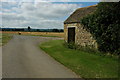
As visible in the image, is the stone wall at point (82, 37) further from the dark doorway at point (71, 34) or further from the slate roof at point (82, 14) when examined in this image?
the dark doorway at point (71, 34)

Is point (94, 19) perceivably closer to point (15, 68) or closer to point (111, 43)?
point (111, 43)

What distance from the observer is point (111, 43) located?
1503 cm

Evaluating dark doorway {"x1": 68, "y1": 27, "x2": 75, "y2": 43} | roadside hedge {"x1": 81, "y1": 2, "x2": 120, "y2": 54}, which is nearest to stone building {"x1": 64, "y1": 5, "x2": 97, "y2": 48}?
dark doorway {"x1": 68, "y1": 27, "x2": 75, "y2": 43}

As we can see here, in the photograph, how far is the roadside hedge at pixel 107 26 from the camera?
14.4m

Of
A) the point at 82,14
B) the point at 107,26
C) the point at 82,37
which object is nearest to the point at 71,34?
the point at 82,14

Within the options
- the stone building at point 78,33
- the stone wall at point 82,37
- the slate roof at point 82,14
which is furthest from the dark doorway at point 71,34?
the slate roof at point 82,14

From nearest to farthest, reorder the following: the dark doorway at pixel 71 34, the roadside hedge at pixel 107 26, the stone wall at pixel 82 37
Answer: the roadside hedge at pixel 107 26
the stone wall at pixel 82 37
the dark doorway at pixel 71 34

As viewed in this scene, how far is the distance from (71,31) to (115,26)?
838 cm

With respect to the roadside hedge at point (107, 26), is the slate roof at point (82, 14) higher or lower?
higher

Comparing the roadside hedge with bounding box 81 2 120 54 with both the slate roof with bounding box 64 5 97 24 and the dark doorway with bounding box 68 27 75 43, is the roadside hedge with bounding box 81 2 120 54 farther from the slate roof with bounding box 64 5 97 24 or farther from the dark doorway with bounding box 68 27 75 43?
the dark doorway with bounding box 68 27 75 43

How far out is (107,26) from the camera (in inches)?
611

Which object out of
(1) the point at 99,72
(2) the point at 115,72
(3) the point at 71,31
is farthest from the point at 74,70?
(3) the point at 71,31

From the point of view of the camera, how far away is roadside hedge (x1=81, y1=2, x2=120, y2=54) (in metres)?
14.4

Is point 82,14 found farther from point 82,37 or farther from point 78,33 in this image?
point 82,37
